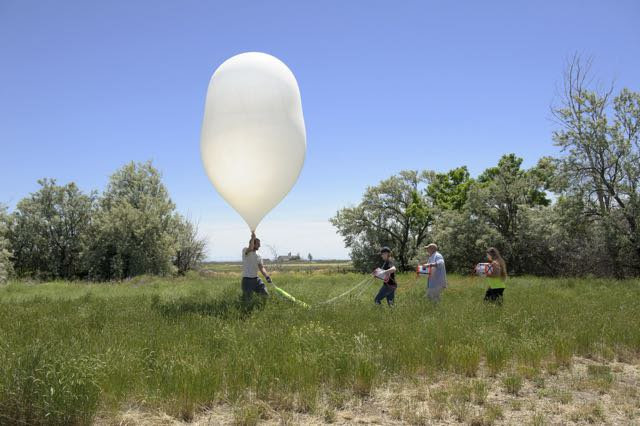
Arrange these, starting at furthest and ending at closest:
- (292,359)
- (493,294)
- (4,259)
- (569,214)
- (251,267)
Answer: (4,259)
(569,214)
(493,294)
(251,267)
(292,359)

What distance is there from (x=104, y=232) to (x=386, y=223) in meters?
26.2

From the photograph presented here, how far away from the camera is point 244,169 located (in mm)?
8734

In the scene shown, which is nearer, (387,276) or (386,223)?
(387,276)

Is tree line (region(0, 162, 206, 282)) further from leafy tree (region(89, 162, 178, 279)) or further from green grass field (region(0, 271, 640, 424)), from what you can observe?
green grass field (region(0, 271, 640, 424))

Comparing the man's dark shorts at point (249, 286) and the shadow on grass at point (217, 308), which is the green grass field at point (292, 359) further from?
the man's dark shorts at point (249, 286)

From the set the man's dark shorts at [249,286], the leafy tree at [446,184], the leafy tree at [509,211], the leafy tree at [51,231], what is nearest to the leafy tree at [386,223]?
the leafy tree at [446,184]

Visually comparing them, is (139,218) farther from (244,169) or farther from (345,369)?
(345,369)

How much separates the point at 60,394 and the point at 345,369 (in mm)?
2949

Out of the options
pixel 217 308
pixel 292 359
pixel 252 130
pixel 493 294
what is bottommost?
pixel 292 359

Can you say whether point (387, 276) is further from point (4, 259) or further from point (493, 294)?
point (4, 259)

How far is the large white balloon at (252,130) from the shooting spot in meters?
8.56

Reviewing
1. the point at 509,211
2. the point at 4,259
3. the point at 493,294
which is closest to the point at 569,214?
the point at 509,211

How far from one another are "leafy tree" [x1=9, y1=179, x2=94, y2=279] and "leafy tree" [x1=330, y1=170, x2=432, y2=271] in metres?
25.2

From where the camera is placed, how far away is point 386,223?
4688 cm
